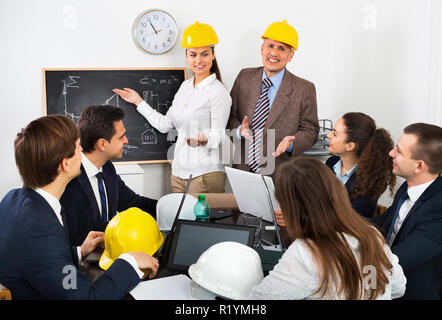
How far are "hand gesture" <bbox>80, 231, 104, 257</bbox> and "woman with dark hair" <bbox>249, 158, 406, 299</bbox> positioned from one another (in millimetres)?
810

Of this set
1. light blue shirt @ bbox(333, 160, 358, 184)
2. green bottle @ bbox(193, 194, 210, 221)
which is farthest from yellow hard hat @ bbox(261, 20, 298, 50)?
green bottle @ bbox(193, 194, 210, 221)

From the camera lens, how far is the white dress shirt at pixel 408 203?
1980 mm

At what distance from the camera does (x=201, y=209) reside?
2293 millimetres

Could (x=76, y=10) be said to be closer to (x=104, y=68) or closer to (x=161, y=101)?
(x=104, y=68)

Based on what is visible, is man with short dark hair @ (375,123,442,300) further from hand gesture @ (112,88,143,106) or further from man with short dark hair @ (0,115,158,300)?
hand gesture @ (112,88,143,106)

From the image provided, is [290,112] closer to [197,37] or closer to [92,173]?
[197,37]

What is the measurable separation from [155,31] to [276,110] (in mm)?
1152

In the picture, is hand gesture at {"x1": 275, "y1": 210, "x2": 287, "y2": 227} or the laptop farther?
hand gesture at {"x1": 275, "y1": 210, "x2": 287, "y2": 227}

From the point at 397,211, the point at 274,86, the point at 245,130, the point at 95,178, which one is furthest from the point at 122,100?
the point at 397,211

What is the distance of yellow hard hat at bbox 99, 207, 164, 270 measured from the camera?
1.78 meters

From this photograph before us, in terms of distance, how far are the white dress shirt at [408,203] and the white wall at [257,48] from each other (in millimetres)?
1030

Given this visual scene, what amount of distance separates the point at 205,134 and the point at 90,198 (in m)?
1.23

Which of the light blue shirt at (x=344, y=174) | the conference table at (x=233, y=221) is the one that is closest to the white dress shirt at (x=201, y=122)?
the conference table at (x=233, y=221)

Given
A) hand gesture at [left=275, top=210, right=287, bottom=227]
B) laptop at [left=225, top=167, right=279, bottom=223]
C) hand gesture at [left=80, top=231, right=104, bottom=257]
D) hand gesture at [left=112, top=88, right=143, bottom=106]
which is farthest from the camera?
hand gesture at [left=112, top=88, right=143, bottom=106]
